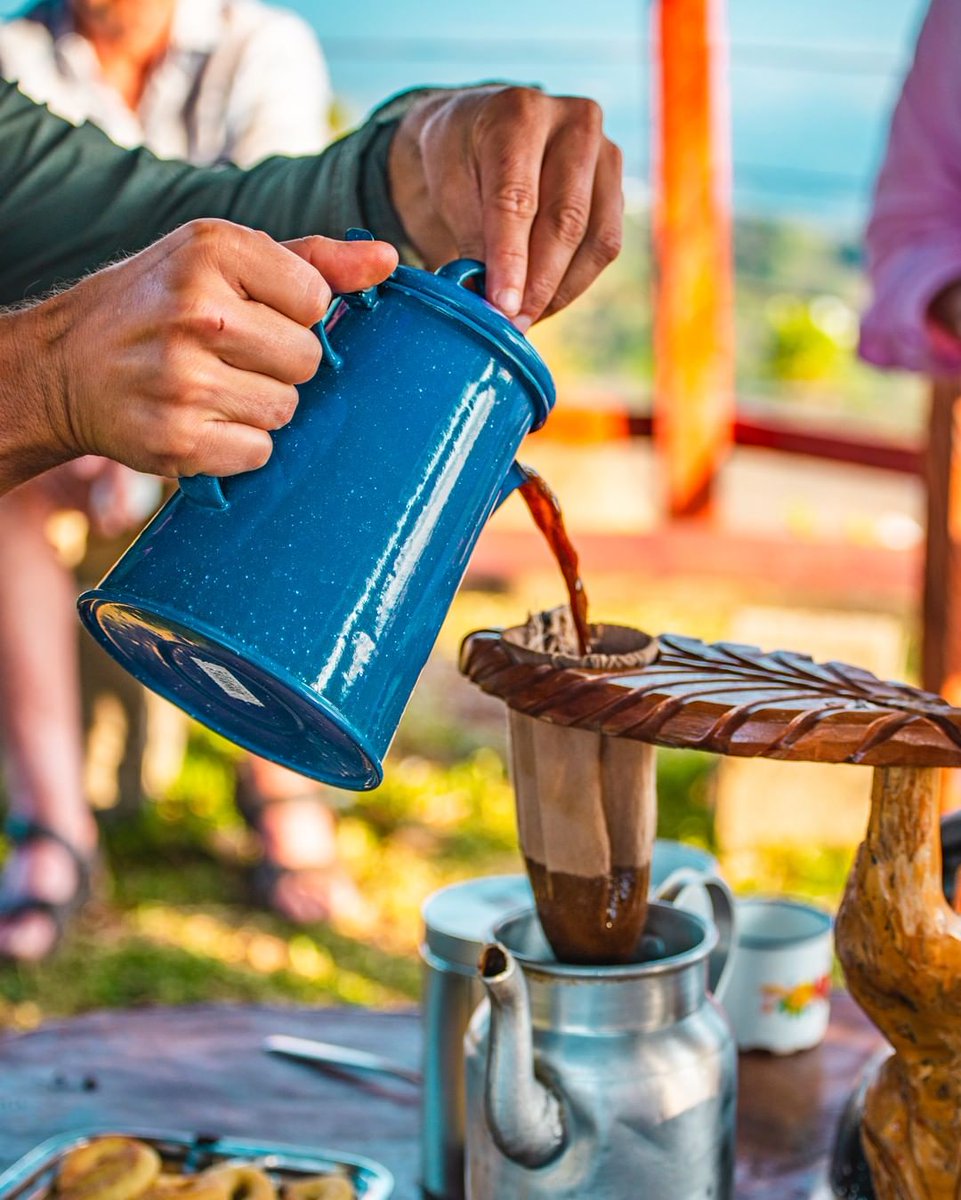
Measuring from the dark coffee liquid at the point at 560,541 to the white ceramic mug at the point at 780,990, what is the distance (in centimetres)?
40

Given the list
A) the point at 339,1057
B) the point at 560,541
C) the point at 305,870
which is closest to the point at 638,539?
the point at 305,870

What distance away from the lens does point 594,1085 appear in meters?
0.87

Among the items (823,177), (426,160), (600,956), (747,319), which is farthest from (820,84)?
(600,956)

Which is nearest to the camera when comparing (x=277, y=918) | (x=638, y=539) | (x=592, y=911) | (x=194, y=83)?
(x=592, y=911)

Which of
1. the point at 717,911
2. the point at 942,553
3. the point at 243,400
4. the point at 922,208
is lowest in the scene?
the point at 717,911

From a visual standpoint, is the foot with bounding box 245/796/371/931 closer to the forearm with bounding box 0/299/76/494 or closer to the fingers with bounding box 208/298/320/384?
the forearm with bounding box 0/299/76/494

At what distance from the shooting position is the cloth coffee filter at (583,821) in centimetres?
87

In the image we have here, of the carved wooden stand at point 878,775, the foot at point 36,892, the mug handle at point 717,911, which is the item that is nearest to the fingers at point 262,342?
the carved wooden stand at point 878,775

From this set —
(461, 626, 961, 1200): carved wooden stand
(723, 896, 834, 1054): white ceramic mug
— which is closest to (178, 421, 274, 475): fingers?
(461, 626, 961, 1200): carved wooden stand

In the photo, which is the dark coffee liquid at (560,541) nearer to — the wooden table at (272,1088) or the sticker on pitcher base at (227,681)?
the sticker on pitcher base at (227,681)

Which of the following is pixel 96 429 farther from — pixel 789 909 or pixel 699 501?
pixel 699 501

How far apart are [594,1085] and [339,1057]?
51cm

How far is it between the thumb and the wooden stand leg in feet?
1.42

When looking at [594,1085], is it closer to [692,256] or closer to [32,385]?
[32,385]
